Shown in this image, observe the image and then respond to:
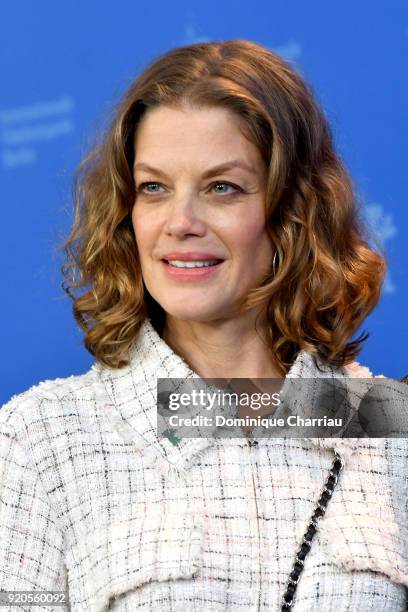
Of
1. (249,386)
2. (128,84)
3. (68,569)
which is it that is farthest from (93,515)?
(128,84)

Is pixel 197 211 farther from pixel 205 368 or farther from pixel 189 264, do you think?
pixel 205 368

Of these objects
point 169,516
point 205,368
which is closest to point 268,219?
point 205,368

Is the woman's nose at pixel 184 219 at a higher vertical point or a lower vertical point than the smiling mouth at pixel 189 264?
higher

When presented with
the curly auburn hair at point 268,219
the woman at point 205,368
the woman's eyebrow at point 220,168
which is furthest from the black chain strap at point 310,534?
the woman's eyebrow at point 220,168

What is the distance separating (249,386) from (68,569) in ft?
1.41

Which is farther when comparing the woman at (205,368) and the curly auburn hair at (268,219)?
the curly auburn hair at (268,219)

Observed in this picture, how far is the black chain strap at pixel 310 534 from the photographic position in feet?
7.02

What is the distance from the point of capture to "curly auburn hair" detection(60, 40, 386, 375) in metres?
2.26

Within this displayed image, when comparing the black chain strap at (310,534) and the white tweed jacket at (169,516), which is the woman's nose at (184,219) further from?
the black chain strap at (310,534)

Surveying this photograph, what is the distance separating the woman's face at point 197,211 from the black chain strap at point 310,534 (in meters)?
0.31

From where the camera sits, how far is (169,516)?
2170 mm

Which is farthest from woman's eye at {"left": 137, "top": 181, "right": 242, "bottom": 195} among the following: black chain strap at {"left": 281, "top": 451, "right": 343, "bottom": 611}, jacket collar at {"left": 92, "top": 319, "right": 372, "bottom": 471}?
black chain strap at {"left": 281, "top": 451, "right": 343, "bottom": 611}

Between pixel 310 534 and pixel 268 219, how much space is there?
0.51m

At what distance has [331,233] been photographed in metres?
2.39
